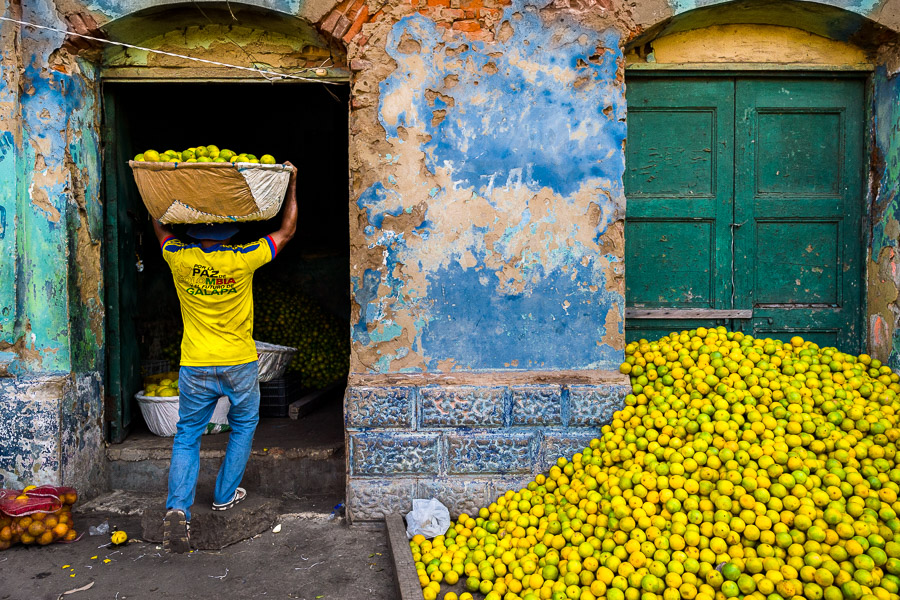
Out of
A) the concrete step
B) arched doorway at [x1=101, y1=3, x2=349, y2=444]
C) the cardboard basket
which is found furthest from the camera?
the concrete step

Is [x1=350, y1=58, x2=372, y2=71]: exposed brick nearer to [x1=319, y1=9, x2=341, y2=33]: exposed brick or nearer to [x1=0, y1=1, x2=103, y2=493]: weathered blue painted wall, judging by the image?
[x1=319, y1=9, x2=341, y2=33]: exposed brick

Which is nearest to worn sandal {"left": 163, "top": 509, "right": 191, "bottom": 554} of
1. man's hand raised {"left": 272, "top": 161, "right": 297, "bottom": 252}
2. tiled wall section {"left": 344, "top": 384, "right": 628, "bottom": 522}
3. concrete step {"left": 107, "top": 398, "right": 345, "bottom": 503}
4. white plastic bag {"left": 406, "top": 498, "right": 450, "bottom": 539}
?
concrete step {"left": 107, "top": 398, "right": 345, "bottom": 503}

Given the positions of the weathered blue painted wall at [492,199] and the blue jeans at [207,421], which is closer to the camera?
the blue jeans at [207,421]

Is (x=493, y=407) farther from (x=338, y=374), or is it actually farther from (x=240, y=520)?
(x=338, y=374)

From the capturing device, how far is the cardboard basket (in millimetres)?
3562

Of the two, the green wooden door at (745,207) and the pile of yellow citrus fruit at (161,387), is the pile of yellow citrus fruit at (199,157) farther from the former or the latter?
the green wooden door at (745,207)

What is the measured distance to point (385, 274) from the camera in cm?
419

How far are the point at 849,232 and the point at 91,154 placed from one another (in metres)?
5.71

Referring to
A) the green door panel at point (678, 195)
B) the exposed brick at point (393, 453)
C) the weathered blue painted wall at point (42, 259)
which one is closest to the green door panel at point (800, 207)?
the green door panel at point (678, 195)

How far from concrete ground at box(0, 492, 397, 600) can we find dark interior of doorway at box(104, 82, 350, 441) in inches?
48.4

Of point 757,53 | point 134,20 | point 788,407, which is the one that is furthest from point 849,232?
point 134,20

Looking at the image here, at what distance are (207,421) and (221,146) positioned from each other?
15.3ft

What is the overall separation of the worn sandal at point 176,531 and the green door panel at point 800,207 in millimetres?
4193

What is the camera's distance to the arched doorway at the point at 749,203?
187 inches
